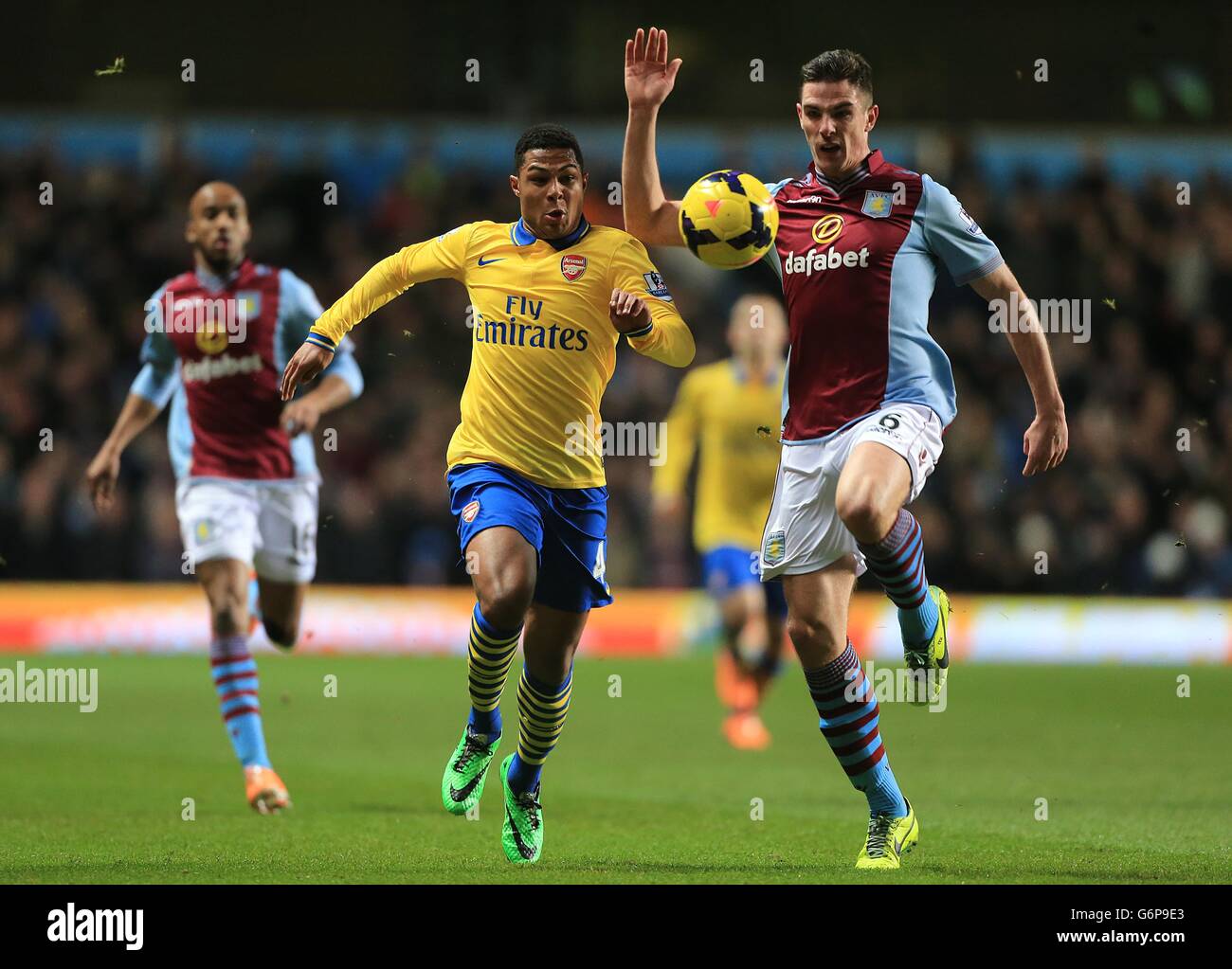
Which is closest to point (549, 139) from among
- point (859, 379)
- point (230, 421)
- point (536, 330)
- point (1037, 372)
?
point (536, 330)

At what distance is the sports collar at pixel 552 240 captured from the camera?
7.00 meters

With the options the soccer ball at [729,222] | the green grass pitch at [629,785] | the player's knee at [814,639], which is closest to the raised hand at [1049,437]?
the player's knee at [814,639]

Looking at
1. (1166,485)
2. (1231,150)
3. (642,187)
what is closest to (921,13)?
(1231,150)

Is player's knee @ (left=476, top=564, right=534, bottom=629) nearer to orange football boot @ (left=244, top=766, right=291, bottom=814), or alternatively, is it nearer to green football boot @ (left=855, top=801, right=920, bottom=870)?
green football boot @ (left=855, top=801, right=920, bottom=870)

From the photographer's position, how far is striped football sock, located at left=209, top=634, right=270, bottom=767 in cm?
856

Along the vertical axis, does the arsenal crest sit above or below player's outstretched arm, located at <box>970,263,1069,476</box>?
above

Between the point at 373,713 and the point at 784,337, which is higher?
the point at 784,337

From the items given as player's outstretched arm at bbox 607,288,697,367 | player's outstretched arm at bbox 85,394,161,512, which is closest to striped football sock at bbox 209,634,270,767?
player's outstretched arm at bbox 85,394,161,512

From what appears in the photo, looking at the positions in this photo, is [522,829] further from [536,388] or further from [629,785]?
[629,785]

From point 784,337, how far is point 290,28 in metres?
9.17

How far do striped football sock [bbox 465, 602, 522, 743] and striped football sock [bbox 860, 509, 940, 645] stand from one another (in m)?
1.37

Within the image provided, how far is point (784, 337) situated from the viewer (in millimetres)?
13055

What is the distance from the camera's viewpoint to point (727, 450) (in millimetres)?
12266

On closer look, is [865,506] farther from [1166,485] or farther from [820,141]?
[1166,485]
